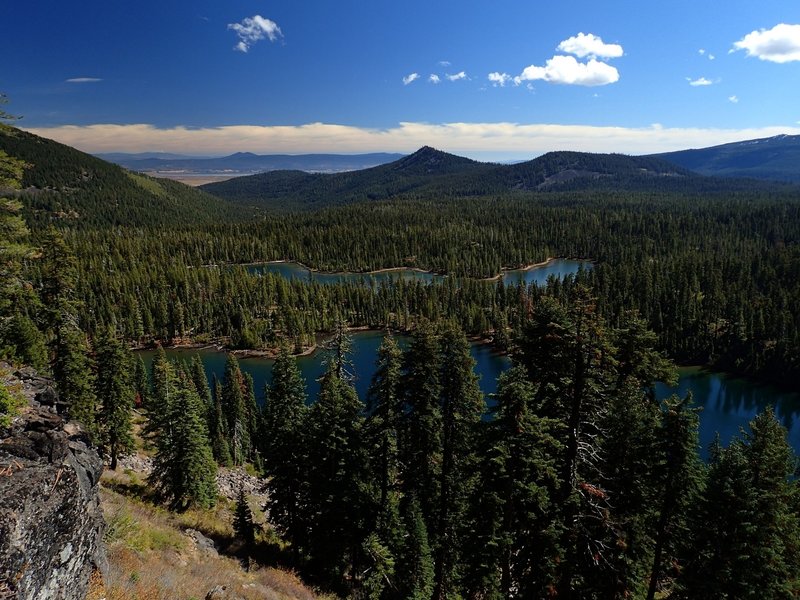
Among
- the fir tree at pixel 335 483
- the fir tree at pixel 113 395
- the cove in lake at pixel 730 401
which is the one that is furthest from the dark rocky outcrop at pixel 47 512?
the cove in lake at pixel 730 401

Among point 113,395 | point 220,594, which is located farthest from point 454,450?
point 113,395

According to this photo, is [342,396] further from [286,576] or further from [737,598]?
[737,598]

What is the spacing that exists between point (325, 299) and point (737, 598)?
139199 millimetres

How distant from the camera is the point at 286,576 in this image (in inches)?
1066

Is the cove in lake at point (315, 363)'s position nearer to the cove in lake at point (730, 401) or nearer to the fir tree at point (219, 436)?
the fir tree at point (219, 436)

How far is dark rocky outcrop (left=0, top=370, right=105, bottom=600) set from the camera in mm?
10797

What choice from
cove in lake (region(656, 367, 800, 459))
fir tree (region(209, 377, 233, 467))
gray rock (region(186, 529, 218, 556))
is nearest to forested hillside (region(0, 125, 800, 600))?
gray rock (region(186, 529, 218, 556))

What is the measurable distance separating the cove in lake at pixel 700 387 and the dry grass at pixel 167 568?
4262 centimetres

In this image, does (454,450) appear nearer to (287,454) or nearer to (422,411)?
(422,411)

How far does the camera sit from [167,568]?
62.0ft

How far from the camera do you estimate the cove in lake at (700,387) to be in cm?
8319

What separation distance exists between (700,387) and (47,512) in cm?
11738

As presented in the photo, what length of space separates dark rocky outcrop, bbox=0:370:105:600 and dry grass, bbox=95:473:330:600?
147 cm

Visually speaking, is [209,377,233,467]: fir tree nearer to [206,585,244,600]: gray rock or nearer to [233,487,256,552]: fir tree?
[233,487,256,552]: fir tree
